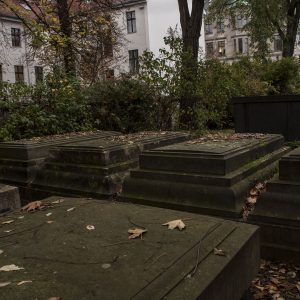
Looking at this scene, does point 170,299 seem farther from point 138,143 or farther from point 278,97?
point 278,97

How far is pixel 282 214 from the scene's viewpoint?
13.2ft

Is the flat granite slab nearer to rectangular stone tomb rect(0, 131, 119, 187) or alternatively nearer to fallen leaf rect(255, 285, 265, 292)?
fallen leaf rect(255, 285, 265, 292)

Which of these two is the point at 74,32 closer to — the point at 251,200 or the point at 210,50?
the point at 251,200

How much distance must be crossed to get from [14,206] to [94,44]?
19.2m

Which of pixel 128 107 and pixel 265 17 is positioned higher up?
pixel 265 17

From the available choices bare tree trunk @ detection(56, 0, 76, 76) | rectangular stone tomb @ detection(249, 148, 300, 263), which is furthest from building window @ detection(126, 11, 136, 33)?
rectangular stone tomb @ detection(249, 148, 300, 263)

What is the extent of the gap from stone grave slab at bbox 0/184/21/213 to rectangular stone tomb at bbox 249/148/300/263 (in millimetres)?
2428

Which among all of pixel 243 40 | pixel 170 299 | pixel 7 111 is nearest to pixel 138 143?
pixel 7 111

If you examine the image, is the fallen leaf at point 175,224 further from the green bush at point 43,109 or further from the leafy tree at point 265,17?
the leafy tree at point 265,17

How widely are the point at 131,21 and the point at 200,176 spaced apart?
38.4 metres

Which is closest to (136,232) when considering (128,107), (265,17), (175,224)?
(175,224)

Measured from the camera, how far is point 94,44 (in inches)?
883

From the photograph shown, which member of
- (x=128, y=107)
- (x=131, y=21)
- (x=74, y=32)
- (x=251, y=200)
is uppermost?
(x=131, y=21)

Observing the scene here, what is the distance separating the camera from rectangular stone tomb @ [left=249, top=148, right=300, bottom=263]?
3912 millimetres
